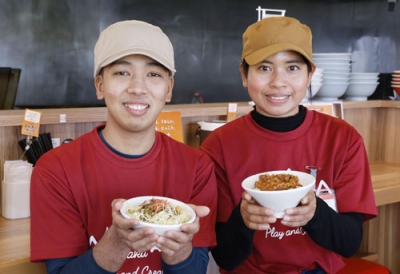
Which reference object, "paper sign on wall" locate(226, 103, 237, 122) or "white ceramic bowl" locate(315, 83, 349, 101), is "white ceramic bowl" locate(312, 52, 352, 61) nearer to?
"white ceramic bowl" locate(315, 83, 349, 101)

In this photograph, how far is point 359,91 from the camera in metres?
3.38

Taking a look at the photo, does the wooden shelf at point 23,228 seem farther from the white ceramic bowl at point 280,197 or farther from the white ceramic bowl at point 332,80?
the white ceramic bowl at point 280,197

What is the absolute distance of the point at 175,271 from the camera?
1.44m

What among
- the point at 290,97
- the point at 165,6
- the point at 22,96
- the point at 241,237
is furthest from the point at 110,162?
the point at 165,6

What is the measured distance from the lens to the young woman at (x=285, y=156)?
5.54ft

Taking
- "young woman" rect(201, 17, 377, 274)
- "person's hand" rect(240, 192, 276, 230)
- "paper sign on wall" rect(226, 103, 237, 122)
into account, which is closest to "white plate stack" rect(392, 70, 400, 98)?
"paper sign on wall" rect(226, 103, 237, 122)

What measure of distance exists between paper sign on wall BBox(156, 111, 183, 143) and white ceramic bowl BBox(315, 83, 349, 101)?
1027 mm

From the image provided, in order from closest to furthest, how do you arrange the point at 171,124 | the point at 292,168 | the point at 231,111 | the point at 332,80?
the point at 292,168 → the point at 171,124 → the point at 231,111 → the point at 332,80

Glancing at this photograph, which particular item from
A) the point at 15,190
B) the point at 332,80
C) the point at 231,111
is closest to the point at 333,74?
the point at 332,80

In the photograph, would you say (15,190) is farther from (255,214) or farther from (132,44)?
(255,214)

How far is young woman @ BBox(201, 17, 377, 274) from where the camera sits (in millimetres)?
1688

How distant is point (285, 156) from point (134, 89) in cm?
58

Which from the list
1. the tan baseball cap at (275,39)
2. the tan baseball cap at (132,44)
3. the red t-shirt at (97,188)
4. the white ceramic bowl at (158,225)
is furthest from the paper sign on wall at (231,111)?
the white ceramic bowl at (158,225)

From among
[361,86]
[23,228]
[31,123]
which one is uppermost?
[361,86]
